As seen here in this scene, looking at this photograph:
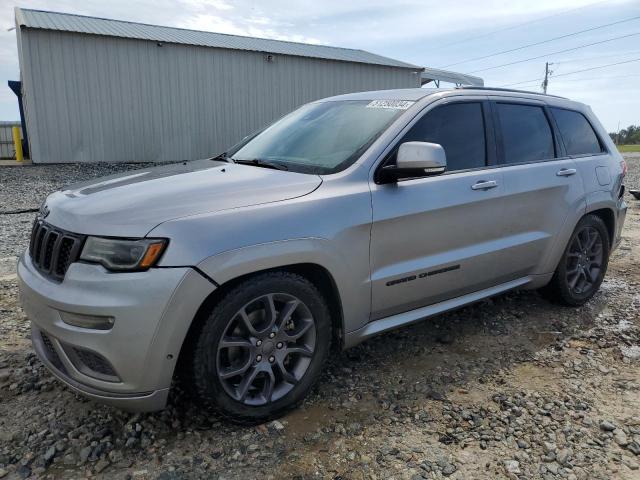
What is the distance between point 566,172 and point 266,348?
2808 mm

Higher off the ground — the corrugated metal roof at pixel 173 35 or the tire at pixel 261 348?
the corrugated metal roof at pixel 173 35

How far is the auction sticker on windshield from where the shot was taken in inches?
128

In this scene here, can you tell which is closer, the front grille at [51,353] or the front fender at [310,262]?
the front fender at [310,262]

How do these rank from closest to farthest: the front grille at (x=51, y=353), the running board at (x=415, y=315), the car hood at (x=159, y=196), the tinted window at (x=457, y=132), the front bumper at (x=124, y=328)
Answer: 1. the front bumper at (x=124, y=328)
2. the car hood at (x=159, y=196)
3. the front grille at (x=51, y=353)
4. the running board at (x=415, y=315)
5. the tinted window at (x=457, y=132)

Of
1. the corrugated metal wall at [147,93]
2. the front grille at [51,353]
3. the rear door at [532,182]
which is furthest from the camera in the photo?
the corrugated metal wall at [147,93]

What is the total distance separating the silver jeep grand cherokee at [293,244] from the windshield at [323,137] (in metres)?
0.02

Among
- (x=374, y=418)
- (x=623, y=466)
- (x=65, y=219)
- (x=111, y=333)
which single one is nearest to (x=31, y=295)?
(x=65, y=219)

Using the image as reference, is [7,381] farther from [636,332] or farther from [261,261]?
[636,332]

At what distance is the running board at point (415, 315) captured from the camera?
2.90 m

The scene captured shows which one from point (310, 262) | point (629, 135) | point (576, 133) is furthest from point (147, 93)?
point (629, 135)

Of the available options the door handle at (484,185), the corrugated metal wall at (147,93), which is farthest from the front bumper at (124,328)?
the corrugated metal wall at (147,93)

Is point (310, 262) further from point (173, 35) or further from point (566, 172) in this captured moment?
point (173, 35)

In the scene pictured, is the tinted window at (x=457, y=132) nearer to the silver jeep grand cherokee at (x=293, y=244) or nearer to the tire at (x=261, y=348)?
the silver jeep grand cherokee at (x=293, y=244)

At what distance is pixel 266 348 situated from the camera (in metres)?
2.56
